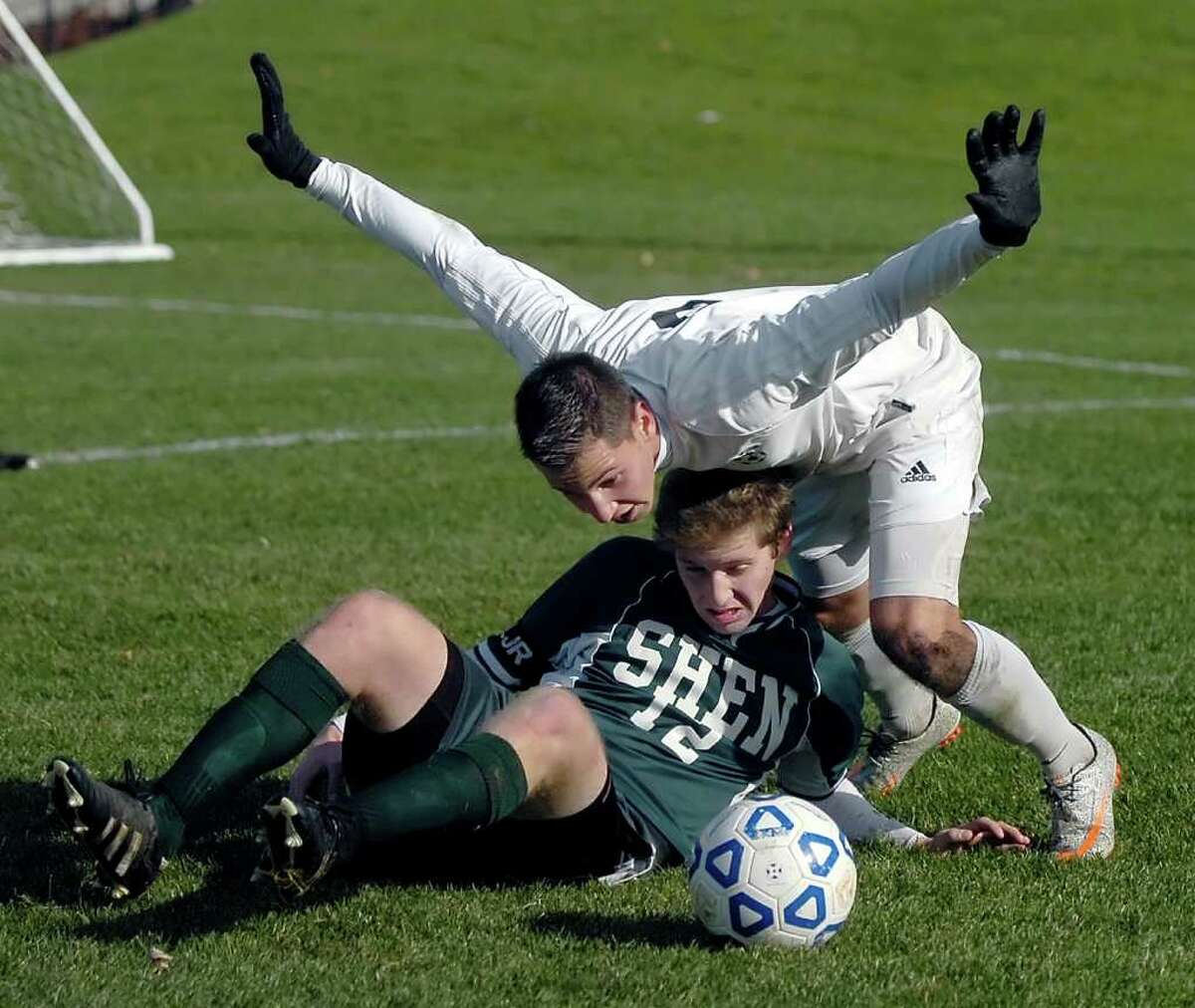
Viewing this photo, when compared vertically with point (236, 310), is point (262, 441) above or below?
above

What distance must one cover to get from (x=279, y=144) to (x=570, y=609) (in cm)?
161

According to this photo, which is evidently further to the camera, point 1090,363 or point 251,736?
point 1090,363

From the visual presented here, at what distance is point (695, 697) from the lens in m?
4.87

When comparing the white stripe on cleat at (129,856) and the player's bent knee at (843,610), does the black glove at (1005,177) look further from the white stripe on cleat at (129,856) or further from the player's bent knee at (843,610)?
the white stripe on cleat at (129,856)

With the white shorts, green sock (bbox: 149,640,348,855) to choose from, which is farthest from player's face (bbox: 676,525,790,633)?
green sock (bbox: 149,640,348,855)

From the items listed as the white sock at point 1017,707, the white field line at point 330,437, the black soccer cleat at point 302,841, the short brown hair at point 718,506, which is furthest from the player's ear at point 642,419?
the white field line at point 330,437

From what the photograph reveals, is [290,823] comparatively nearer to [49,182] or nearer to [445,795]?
[445,795]

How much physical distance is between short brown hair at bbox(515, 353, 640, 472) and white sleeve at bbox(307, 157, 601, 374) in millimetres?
571

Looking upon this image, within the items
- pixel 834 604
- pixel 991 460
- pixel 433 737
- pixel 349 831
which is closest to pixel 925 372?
pixel 834 604

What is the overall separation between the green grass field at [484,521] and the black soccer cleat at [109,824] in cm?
21

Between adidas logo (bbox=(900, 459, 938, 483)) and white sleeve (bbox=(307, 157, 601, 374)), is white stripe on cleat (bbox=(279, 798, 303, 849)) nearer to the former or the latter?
white sleeve (bbox=(307, 157, 601, 374))

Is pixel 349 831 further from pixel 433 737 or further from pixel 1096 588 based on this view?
pixel 1096 588

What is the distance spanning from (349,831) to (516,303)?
1755 mm

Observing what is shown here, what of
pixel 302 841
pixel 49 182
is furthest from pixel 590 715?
pixel 49 182
